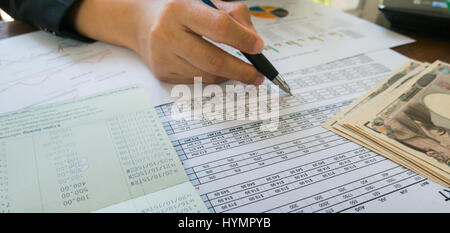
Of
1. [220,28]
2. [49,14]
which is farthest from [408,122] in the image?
[49,14]

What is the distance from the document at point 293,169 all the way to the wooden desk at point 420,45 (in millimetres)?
251

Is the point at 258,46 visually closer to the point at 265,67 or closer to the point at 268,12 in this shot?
the point at 265,67

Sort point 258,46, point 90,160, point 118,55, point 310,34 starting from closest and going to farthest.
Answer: point 90,160
point 258,46
point 118,55
point 310,34

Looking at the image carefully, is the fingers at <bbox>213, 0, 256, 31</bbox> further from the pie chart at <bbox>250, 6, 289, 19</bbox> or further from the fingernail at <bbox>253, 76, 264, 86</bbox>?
the pie chart at <bbox>250, 6, 289, 19</bbox>

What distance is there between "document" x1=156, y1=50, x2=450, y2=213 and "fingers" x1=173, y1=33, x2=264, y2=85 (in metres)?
0.08

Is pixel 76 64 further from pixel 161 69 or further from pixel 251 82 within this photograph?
pixel 251 82

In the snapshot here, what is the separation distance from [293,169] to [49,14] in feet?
1.80

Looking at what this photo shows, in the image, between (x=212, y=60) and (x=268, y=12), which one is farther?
(x=268, y=12)

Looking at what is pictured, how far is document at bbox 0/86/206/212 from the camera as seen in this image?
0.32 m

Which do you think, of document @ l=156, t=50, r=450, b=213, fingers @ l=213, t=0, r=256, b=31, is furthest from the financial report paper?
fingers @ l=213, t=0, r=256, b=31

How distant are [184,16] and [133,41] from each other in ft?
0.48

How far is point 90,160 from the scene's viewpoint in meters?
0.35

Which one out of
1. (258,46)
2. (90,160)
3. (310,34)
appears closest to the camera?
(90,160)

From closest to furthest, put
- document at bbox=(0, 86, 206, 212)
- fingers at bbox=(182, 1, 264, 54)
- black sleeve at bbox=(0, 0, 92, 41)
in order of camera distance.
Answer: document at bbox=(0, 86, 206, 212) < fingers at bbox=(182, 1, 264, 54) < black sleeve at bbox=(0, 0, 92, 41)
